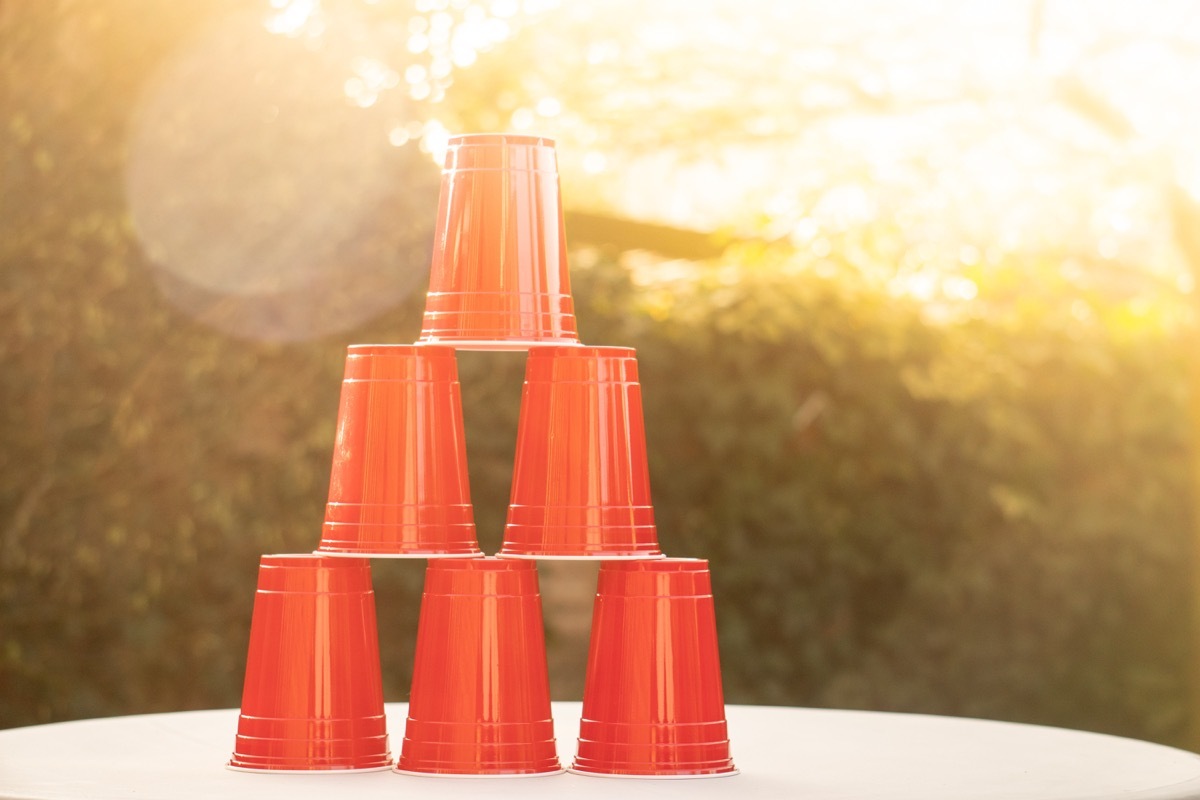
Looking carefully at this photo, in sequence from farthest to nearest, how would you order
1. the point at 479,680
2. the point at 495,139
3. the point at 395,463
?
the point at 495,139 < the point at 395,463 < the point at 479,680

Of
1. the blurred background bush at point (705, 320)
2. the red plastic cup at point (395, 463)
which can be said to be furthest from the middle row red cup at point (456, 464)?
the blurred background bush at point (705, 320)

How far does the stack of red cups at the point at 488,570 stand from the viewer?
5.75ft

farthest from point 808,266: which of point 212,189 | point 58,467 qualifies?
point 58,467

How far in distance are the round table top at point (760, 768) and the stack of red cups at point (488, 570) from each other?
2.2 inches

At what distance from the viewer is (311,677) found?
178 cm

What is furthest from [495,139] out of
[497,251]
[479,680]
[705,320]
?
[705,320]

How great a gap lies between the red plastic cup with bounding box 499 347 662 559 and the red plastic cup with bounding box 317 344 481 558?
0.32 ft

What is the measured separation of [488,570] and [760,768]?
1.38ft

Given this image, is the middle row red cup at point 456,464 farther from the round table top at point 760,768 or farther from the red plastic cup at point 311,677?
the round table top at point 760,768

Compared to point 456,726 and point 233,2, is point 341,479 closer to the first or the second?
point 456,726

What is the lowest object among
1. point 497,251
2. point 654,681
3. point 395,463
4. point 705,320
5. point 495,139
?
point 654,681

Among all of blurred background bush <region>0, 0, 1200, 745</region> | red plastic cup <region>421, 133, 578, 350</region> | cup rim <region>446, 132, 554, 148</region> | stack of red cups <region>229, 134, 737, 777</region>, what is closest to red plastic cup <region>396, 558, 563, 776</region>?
stack of red cups <region>229, 134, 737, 777</region>

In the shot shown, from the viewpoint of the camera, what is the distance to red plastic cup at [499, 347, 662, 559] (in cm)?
184

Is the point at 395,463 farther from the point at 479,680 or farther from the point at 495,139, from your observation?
the point at 495,139
